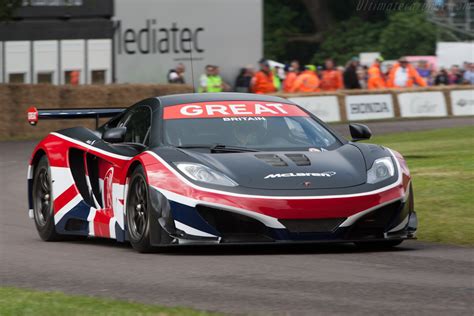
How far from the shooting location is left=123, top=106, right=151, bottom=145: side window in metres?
10.0

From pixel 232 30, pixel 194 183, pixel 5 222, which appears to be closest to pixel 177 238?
pixel 194 183

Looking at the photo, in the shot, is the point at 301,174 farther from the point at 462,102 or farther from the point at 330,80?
the point at 462,102

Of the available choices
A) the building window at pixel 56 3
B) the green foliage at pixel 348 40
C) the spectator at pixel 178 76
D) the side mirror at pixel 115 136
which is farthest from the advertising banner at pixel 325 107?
the green foliage at pixel 348 40

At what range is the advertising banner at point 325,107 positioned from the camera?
30750 mm

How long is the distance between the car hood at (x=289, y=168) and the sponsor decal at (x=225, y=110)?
68 cm

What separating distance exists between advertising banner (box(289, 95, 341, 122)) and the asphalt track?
2052 cm

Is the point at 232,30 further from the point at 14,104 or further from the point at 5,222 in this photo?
the point at 5,222

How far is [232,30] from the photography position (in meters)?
38.5

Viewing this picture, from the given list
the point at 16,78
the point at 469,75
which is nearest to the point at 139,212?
the point at 16,78

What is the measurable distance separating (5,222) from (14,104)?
50.0 feet

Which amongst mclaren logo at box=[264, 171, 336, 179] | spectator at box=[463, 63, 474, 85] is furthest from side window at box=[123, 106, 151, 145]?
spectator at box=[463, 63, 474, 85]

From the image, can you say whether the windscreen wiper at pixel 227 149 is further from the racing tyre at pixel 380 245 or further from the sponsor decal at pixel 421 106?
the sponsor decal at pixel 421 106

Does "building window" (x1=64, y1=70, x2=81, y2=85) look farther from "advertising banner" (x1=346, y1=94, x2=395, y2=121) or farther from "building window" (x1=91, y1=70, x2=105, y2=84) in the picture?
"advertising banner" (x1=346, y1=94, x2=395, y2=121)

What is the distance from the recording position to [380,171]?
9.14m
